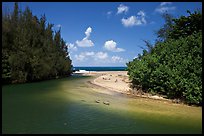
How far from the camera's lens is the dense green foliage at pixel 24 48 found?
37688mm

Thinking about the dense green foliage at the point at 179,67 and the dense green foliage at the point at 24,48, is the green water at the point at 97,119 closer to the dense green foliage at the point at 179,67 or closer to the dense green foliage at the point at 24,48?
the dense green foliage at the point at 179,67

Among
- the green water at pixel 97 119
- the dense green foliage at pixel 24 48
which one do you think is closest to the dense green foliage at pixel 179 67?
the green water at pixel 97 119

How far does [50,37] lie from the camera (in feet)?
173

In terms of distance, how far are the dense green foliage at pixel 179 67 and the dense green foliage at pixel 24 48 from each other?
68.4ft

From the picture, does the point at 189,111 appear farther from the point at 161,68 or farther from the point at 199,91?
the point at 161,68

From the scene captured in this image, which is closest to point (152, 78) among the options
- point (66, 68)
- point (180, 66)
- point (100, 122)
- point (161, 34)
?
point (180, 66)

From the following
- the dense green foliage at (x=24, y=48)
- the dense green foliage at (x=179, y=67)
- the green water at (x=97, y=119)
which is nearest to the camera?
the green water at (x=97, y=119)

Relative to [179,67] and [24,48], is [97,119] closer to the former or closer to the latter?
[179,67]

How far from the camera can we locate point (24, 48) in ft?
131

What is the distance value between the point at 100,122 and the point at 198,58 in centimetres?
1029

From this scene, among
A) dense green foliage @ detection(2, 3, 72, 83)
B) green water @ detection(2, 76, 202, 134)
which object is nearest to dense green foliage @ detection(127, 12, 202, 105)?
green water @ detection(2, 76, 202, 134)

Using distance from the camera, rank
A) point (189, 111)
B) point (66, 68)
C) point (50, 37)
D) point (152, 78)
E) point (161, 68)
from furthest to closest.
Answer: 1. point (66, 68)
2. point (50, 37)
3. point (152, 78)
4. point (161, 68)
5. point (189, 111)

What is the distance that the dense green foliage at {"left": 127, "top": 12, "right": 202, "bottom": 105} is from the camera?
60.8ft

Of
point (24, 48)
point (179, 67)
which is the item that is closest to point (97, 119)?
point (179, 67)
